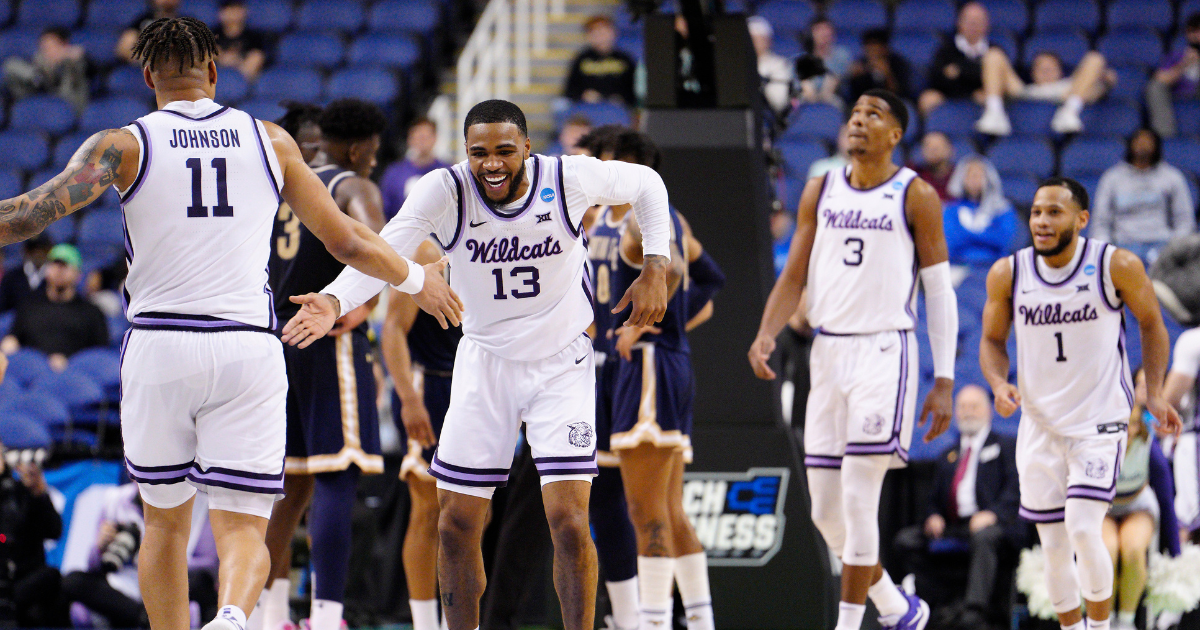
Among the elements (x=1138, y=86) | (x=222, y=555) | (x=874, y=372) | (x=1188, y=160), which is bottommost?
(x=222, y=555)

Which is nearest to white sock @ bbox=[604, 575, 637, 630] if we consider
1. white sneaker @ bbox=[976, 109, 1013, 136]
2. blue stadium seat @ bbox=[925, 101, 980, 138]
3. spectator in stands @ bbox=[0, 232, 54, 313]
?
spectator in stands @ bbox=[0, 232, 54, 313]

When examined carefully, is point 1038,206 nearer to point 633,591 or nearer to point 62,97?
point 633,591

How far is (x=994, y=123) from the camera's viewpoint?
40.9 feet

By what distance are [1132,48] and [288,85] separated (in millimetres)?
8728

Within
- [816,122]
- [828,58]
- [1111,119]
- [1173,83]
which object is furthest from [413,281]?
[1173,83]

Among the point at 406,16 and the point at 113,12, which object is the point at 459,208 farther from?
the point at 113,12

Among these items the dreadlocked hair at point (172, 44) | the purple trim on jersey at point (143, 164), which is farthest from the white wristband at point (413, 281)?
the dreadlocked hair at point (172, 44)

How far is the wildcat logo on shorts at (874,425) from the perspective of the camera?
6.03 metres

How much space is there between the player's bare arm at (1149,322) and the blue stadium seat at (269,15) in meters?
11.3

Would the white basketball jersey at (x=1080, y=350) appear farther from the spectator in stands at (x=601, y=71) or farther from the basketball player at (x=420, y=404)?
the spectator in stands at (x=601, y=71)

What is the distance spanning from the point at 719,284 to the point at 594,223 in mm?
713

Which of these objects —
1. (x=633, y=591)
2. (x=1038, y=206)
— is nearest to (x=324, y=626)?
(x=633, y=591)

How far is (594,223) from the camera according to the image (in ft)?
21.8

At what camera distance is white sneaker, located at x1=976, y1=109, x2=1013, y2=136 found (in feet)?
40.8
